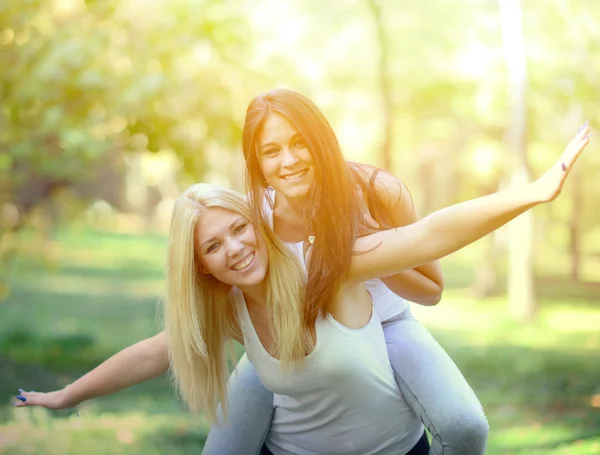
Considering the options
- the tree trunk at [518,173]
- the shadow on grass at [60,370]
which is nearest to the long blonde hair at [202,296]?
the shadow on grass at [60,370]

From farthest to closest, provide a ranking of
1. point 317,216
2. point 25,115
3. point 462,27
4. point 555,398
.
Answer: point 462,27, point 25,115, point 555,398, point 317,216

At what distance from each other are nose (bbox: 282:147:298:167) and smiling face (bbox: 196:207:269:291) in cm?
15

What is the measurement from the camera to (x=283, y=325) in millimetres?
1701

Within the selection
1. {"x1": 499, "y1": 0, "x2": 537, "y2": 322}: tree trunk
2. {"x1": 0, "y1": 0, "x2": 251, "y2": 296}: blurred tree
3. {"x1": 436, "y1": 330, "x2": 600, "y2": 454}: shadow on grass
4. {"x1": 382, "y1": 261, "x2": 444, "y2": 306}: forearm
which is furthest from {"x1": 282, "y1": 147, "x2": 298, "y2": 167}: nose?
{"x1": 499, "y1": 0, "x2": 537, "y2": 322}: tree trunk

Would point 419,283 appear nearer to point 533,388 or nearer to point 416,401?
point 416,401

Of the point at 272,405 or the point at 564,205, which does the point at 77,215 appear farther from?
the point at 272,405

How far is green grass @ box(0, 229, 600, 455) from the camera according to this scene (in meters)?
3.94

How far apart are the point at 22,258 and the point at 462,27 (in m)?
3.80

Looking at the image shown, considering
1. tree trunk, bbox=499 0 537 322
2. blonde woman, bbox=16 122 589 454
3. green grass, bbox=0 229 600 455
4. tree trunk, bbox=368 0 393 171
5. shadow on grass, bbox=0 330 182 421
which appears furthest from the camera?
tree trunk, bbox=368 0 393 171

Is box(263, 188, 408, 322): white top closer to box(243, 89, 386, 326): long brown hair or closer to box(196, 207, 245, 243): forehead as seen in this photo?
box(243, 89, 386, 326): long brown hair

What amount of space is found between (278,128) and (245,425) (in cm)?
73

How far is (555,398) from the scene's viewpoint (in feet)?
15.2

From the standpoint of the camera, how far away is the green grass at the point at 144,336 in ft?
12.9

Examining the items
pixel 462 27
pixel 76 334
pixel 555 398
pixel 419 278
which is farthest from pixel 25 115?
pixel 419 278
